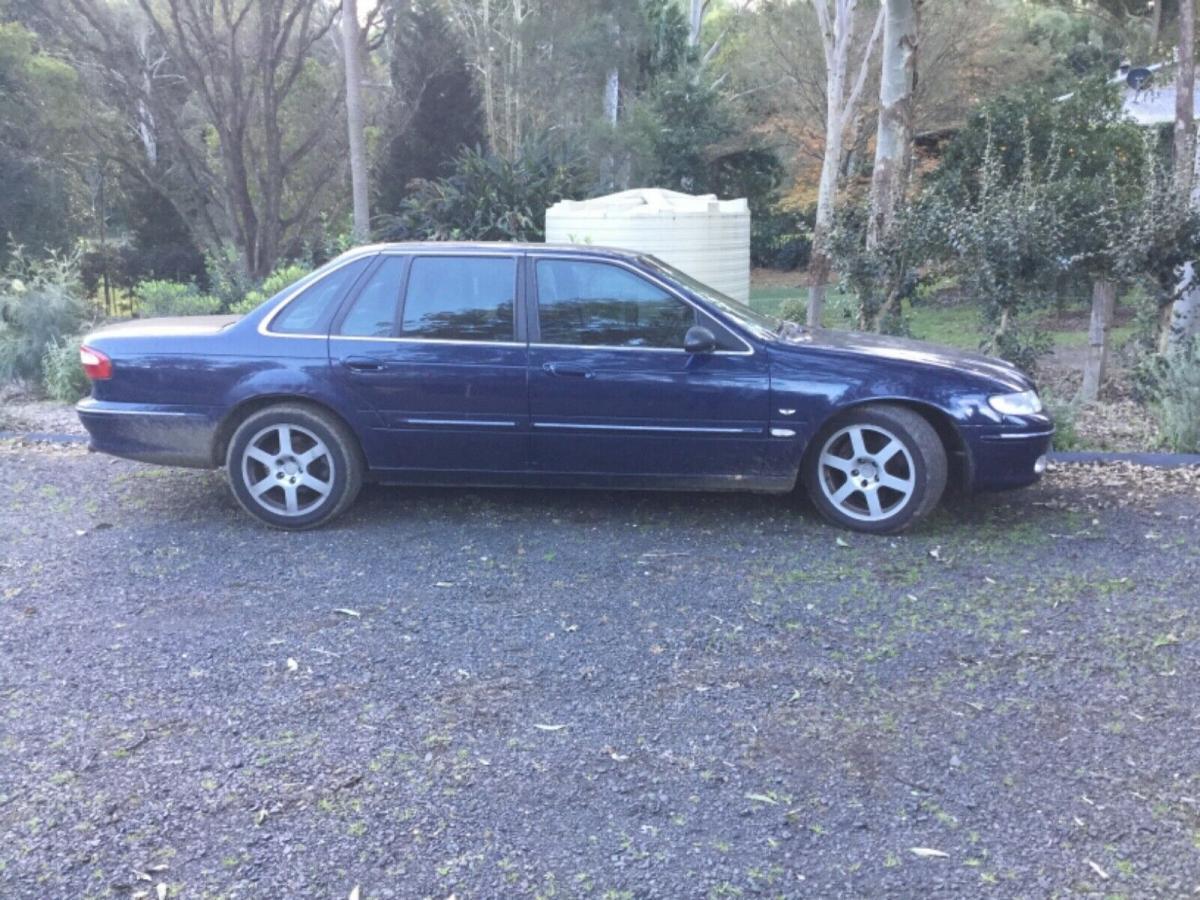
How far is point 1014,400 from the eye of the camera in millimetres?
6352

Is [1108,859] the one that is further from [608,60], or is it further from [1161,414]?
[608,60]

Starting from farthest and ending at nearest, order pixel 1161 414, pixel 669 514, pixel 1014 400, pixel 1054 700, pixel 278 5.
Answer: pixel 278 5, pixel 1161 414, pixel 669 514, pixel 1014 400, pixel 1054 700

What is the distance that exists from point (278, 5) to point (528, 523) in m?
14.6

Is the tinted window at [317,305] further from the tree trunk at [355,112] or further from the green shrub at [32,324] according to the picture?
the tree trunk at [355,112]

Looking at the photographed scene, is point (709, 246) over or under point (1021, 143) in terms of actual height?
under

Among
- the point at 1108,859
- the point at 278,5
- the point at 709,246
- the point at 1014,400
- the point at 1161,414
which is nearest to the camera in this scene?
the point at 1108,859

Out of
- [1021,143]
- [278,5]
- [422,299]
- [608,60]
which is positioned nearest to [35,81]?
[278,5]

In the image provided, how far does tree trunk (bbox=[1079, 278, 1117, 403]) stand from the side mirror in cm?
491

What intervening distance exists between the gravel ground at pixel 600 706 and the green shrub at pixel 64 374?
13.1ft

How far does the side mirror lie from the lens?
20.6 feet

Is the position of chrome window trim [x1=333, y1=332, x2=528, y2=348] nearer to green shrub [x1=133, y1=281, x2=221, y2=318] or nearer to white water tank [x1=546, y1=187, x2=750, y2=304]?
white water tank [x1=546, y1=187, x2=750, y2=304]

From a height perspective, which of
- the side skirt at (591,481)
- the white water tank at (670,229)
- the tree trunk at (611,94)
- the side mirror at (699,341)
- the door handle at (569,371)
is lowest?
the side skirt at (591,481)

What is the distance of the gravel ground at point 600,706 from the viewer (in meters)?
3.35

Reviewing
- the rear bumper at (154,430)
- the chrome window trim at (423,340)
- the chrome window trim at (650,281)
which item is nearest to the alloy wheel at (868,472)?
the chrome window trim at (650,281)
